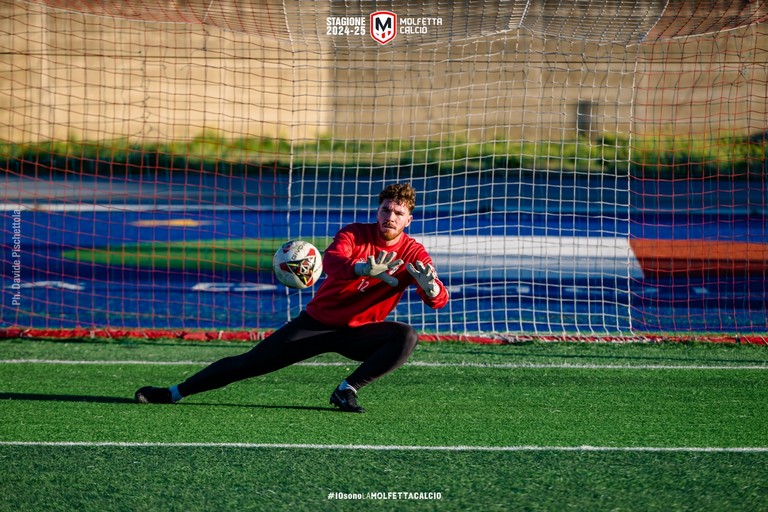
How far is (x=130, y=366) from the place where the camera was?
8094 millimetres

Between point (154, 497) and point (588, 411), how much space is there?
122 inches

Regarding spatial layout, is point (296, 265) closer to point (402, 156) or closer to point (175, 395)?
point (175, 395)

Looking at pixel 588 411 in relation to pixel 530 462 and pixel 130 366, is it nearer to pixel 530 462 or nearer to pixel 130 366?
pixel 530 462

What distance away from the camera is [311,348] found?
21.2ft

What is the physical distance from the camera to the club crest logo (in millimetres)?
10250

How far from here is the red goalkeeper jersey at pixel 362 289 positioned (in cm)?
631

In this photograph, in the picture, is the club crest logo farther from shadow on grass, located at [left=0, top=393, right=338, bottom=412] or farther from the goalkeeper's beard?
shadow on grass, located at [left=0, top=393, right=338, bottom=412]

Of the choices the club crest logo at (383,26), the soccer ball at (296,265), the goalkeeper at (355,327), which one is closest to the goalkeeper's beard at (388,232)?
the goalkeeper at (355,327)

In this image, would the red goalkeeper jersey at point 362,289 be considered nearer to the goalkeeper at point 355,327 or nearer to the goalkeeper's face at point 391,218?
the goalkeeper at point 355,327

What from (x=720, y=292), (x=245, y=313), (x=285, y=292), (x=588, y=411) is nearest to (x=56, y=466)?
(x=588, y=411)

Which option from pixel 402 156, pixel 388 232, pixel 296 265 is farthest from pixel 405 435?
pixel 402 156

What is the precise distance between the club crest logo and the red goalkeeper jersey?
14.4ft

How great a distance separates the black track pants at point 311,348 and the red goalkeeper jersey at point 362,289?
8 centimetres

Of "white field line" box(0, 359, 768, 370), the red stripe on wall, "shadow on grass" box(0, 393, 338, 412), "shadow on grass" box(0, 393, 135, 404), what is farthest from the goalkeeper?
the red stripe on wall
